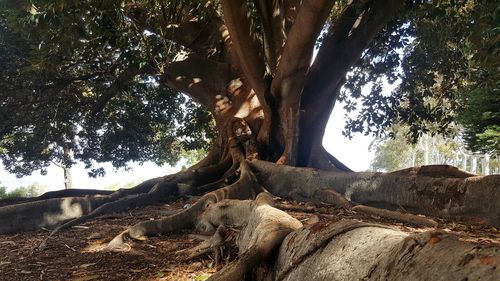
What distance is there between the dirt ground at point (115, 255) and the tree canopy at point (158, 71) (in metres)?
2.41

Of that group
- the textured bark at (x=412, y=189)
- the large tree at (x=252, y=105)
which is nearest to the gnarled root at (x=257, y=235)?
the large tree at (x=252, y=105)

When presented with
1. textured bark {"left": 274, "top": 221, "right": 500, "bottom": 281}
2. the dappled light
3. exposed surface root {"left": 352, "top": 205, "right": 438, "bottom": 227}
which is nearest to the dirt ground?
exposed surface root {"left": 352, "top": 205, "right": 438, "bottom": 227}

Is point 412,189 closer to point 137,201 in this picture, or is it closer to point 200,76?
point 137,201

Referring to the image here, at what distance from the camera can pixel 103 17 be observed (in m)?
6.22

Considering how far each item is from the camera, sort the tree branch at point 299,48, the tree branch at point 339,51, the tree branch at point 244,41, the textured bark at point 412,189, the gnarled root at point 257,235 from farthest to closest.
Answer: the tree branch at point 339,51, the tree branch at point 244,41, the tree branch at point 299,48, the textured bark at point 412,189, the gnarled root at point 257,235

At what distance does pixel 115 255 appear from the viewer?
4.05 m

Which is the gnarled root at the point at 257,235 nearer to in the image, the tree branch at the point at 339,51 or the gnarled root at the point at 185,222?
the gnarled root at the point at 185,222

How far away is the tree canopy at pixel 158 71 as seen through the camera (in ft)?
23.0

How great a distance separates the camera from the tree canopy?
702 cm

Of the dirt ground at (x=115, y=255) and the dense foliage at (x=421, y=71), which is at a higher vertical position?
the dense foliage at (x=421, y=71)

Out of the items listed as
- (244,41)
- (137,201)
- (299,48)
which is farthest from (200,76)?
(299,48)

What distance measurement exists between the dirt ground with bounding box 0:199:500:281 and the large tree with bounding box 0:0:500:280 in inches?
8.0

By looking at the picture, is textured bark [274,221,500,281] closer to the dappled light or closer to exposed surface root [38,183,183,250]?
exposed surface root [38,183,183,250]

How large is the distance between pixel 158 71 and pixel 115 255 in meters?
4.57
